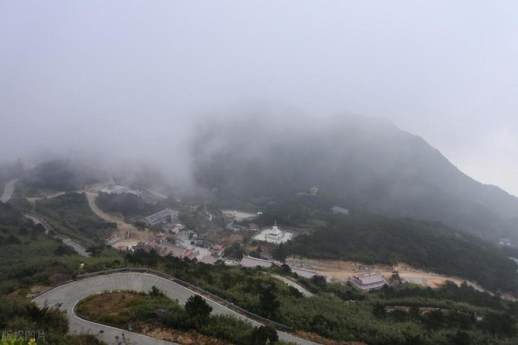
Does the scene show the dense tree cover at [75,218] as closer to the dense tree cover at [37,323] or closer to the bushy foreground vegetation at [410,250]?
the bushy foreground vegetation at [410,250]

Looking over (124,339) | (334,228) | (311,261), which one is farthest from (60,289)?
(334,228)

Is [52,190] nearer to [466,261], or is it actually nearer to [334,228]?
Result: [334,228]

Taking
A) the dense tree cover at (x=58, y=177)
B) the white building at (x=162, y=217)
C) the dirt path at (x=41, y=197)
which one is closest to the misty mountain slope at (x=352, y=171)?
the white building at (x=162, y=217)

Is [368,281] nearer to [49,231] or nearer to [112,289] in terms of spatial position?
[112,289]

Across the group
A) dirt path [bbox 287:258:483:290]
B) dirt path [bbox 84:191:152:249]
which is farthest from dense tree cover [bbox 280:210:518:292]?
dirt path [bbox 84:191:152:249]

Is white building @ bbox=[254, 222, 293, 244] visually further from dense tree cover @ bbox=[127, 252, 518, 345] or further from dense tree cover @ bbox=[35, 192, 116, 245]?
dense tree cover @ bbox=[127, 252, 518, 345]

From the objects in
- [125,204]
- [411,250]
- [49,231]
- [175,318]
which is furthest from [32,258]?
[411,250]
